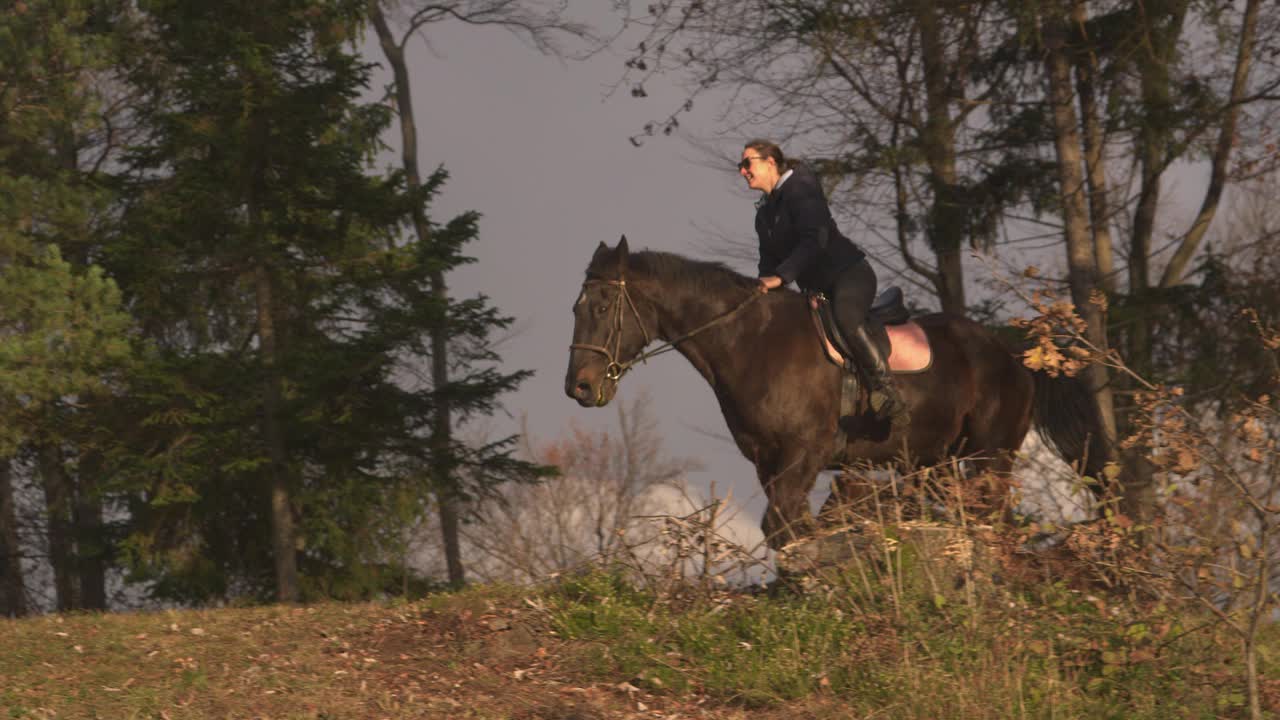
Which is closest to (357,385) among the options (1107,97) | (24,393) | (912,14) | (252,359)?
(252,359)

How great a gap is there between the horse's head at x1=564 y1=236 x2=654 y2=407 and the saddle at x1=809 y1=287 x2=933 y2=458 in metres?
1.36

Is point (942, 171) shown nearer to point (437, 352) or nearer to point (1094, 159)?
point (1094, 159)

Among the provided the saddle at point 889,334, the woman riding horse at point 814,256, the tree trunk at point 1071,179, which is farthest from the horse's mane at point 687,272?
the tree trunk at point 1071,179

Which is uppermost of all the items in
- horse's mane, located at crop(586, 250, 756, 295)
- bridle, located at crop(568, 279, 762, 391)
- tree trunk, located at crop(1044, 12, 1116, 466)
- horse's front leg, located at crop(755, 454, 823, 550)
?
tree trunk, located at crop(1044, 12, 1116, 466)

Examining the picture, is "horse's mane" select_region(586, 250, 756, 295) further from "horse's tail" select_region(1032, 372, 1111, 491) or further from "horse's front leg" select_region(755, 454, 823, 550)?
"horse's tail" select_region(1032, 372, 1111, 491)

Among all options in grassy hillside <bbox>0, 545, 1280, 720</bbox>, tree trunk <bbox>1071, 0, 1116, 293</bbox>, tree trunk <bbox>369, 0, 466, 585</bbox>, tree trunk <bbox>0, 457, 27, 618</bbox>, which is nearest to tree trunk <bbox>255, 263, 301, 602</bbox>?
tree trunk <bbox>369, 0, 466, 585</bbox>

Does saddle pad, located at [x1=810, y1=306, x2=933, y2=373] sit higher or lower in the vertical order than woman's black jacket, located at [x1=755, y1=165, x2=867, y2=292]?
lower

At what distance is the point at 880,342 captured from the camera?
28.5ft

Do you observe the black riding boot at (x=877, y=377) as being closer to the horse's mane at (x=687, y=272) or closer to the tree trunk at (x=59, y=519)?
the horse's mane at (x=687, y=272)

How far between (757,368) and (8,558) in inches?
688

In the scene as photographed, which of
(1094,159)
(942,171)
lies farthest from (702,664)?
(1094,159)

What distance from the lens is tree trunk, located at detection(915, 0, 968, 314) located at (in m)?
14.1

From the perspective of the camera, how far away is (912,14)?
13102 millimetres

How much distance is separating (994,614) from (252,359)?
43.2 ft
